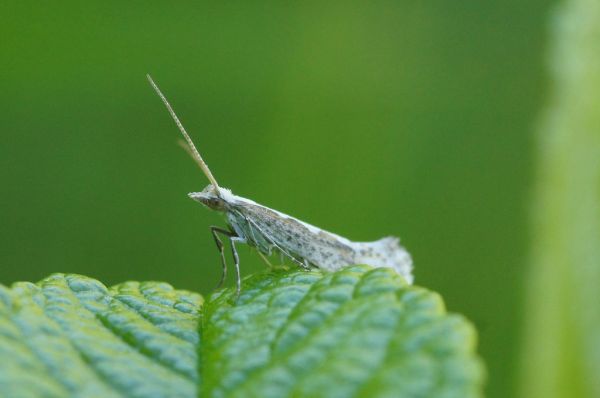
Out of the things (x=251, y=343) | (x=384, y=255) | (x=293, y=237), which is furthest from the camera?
(x=384, y=255)

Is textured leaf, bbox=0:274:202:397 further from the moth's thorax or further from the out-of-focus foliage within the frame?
the out-of-focus foliage

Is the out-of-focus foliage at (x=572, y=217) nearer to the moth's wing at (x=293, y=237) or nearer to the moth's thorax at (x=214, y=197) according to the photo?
the moth's wing at (x=293, y=237)

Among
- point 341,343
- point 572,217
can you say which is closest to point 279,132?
point 572,217

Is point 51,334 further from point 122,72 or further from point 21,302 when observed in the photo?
point 122,72

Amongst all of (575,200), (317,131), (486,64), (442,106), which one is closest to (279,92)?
(317,131)

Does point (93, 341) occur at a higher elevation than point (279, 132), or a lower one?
lower

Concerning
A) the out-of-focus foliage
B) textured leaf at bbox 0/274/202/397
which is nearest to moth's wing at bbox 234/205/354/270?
the out-of-focus foliage

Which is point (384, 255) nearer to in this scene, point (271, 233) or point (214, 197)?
point (271, 233)
